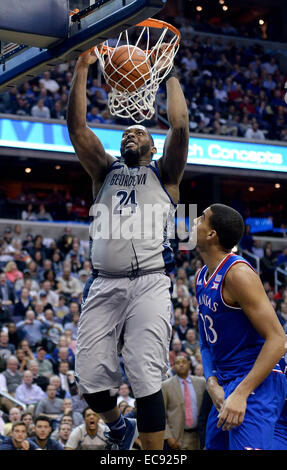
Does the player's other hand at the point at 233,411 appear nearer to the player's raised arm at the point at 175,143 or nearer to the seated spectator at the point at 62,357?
the player's raised arm at the point at 175,143

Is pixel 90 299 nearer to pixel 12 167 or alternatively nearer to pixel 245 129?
pixel 245 129

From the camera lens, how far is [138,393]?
4.40m

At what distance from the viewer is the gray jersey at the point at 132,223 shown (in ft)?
15.0

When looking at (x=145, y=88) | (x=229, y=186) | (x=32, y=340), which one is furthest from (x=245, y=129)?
(x=145, y=88)

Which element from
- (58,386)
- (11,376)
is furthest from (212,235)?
(11,376)

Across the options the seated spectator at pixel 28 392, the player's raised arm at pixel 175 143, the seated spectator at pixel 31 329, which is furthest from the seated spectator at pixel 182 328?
the player's raised arm at pixel 175 143

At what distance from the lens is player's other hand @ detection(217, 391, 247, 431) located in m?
3.90

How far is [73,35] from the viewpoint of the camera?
14.6 feet

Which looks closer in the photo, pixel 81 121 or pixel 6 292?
pixel 81 121

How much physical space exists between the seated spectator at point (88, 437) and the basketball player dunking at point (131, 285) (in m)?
4.13

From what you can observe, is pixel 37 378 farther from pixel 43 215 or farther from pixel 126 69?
pixel 43 215

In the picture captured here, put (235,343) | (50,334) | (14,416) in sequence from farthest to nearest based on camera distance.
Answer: (50,334)
(14,416)
(235,343)

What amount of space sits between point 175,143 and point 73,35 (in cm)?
93

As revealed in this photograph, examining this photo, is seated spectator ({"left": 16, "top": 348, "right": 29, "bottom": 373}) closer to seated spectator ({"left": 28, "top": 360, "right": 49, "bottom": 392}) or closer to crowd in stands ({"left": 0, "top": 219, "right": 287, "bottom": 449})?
crowd in stands ({"left": 0, "top": 219, "right": 287, "bottom": 449})
